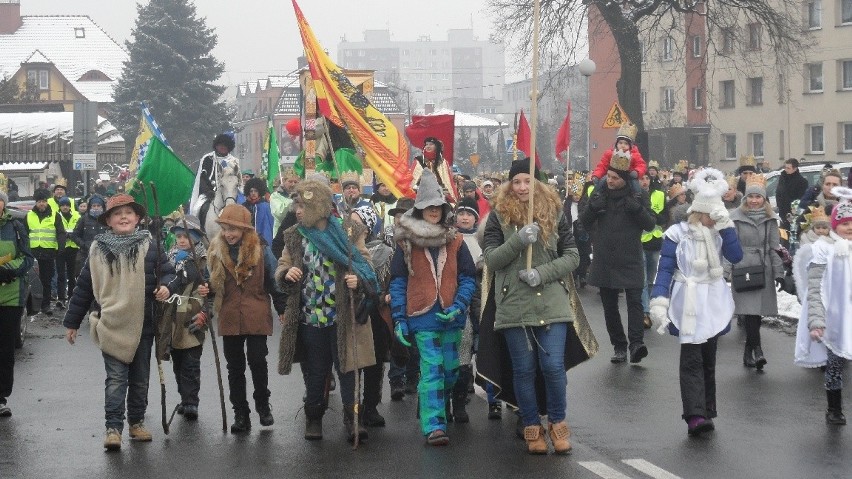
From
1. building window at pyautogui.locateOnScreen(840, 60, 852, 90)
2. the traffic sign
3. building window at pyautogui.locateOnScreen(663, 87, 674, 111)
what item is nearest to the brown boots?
the traffic sign

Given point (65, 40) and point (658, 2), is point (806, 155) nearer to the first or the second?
point (658, 2)

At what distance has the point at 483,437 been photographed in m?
9.04

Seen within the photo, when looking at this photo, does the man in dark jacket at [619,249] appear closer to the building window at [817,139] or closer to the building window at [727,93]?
the building window at [817,139]

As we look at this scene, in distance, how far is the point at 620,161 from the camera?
12.1m

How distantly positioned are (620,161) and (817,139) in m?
55.8

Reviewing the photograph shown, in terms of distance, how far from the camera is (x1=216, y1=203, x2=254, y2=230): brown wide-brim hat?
9359 millimetres

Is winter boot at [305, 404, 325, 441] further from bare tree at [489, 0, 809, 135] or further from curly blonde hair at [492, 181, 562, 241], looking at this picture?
bare tree at [489, 0, 809, 135]

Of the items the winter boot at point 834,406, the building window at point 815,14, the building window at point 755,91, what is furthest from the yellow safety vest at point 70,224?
the building window at point 755,91

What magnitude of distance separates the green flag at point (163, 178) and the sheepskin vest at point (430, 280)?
8.04 feet

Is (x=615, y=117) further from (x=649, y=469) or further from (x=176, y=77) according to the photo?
(x=176, y=77)

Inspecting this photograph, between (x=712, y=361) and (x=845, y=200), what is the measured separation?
148 centimetres

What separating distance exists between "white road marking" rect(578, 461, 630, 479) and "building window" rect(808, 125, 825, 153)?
59454mm

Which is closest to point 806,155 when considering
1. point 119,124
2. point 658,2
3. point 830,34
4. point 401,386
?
point 830,34

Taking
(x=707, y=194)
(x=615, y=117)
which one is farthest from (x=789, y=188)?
(x=707, y=194)
